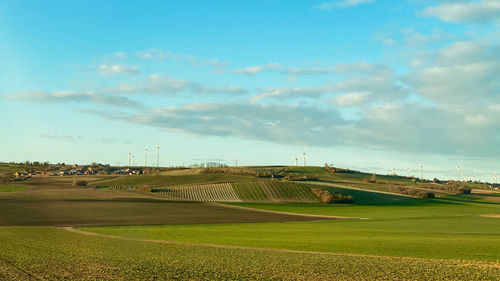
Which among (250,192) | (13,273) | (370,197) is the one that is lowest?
(370,197)

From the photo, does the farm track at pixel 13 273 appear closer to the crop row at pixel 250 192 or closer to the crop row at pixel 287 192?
the crop row at pixel 250 192

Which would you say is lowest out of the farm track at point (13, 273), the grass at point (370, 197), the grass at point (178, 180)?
the grass at point (370, 197)

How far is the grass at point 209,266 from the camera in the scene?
1594 cm

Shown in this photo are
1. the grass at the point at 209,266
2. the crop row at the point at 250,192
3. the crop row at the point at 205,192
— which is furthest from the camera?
the crop row at the point at 250,192

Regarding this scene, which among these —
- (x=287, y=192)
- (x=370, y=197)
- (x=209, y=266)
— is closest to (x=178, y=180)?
(x=287, y=192)

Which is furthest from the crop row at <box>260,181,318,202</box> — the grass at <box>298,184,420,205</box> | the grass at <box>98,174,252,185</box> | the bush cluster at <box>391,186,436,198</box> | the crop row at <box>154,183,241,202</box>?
the bush cluster at <box>391,186,436,198</box>

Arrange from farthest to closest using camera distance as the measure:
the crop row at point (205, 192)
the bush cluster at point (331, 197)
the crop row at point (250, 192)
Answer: the bush cluster at point (331, 197) < the crop row at point (250, 192) < the crop row at point (205, 192)

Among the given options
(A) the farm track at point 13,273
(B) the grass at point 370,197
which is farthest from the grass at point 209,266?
(B) the grass at point 370,197

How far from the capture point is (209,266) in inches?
711

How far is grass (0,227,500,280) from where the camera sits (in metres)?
15.9

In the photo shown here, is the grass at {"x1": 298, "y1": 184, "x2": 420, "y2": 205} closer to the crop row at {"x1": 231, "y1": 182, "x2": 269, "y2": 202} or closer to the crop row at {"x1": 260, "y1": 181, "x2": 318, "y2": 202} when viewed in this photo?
the crop row at {"x1": 260, "y1": 181, "x2": 318, "y2": 202}

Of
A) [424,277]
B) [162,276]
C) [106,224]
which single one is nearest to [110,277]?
[162,276]

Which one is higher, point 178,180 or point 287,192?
point 178,180

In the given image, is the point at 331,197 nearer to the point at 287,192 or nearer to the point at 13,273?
the point at 287,192
